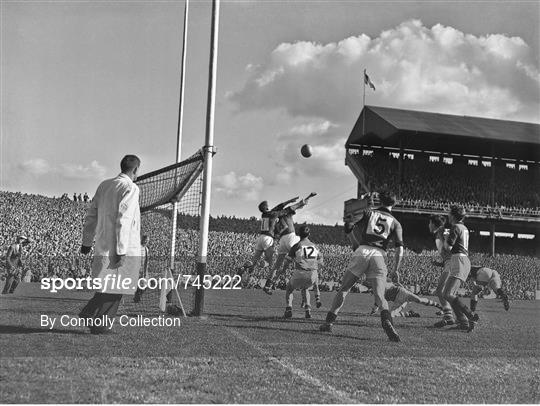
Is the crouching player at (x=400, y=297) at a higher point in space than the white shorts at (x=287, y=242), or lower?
lower

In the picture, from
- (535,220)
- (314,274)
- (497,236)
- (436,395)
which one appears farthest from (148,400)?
(497,236)

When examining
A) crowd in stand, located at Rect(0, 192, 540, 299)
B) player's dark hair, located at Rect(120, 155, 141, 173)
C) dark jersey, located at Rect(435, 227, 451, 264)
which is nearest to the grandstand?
crowd in stand, located at Rect(0, 192, 540, 299)

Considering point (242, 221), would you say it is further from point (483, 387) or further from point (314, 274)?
point (483, 387)

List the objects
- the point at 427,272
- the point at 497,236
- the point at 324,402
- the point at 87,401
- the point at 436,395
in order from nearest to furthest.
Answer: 1. the point at 87,401
2. the point at 324,402
3. the point at 436,395
4. the point at 427,272
5. the point at 497,236

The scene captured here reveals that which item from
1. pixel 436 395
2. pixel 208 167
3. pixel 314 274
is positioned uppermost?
pixel 208 167

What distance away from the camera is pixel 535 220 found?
132 feet

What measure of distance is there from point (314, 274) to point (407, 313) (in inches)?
104

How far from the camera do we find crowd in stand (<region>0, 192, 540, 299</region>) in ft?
66.5

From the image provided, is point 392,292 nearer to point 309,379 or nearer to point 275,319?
point 275,319

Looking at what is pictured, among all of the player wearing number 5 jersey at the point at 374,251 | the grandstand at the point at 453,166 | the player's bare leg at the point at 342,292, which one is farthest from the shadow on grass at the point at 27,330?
the grandstand at the point at 453,166

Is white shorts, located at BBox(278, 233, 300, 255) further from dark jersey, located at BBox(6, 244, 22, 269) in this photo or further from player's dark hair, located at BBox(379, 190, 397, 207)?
dark jersey, located at BBox(6, 244, 22, 269)

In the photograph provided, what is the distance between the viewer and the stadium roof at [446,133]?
131 feet

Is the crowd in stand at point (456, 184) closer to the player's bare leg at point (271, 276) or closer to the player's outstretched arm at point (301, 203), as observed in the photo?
the player's bare leg at point (271, 276)

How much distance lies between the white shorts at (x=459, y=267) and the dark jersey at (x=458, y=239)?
12 centimetres
